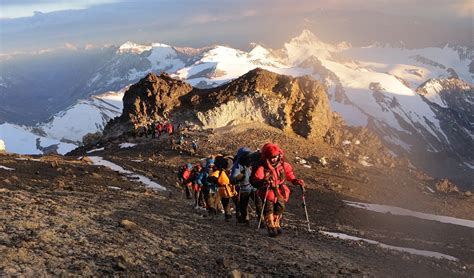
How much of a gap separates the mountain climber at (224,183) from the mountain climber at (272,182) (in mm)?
3149

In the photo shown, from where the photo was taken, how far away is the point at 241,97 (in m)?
61.1

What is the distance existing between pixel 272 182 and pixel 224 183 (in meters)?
3.88

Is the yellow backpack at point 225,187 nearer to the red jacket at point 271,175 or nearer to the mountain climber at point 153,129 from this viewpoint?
the red jacket at point 271,175

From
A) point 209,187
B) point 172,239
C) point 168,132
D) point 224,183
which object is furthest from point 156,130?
point 172,239

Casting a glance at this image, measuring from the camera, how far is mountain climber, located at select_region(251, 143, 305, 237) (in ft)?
49.6

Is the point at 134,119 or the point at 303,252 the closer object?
the point at 303,252

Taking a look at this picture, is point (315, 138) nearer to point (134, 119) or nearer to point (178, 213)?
point (134, 119)

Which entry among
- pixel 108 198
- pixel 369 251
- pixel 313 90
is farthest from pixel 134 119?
pixel 369 251

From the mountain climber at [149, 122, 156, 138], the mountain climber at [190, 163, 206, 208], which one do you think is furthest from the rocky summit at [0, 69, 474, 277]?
the mountain climber at [149, 122, 156, 138]

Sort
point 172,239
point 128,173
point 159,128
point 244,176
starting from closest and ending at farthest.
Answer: point 172,239 < point 244,176 < point 128,173 < point 159,128

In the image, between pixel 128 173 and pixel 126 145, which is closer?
pixel 128 173

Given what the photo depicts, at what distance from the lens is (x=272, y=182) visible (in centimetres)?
1531

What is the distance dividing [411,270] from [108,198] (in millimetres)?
11060

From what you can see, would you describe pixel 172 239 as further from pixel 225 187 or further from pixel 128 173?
pixel 128 173
